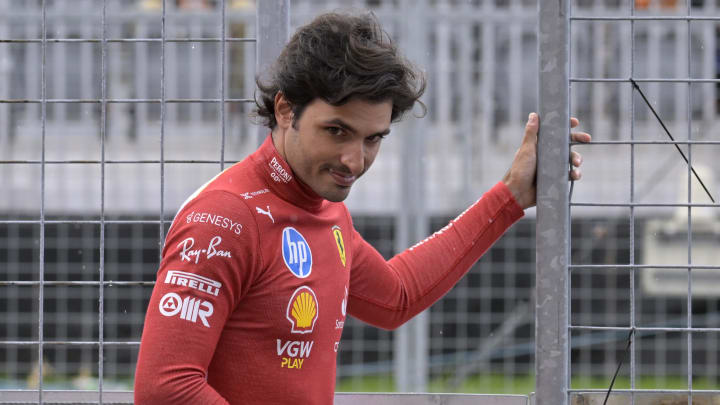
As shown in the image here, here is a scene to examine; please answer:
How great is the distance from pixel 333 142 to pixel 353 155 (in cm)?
4

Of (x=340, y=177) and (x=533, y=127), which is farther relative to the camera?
(x=533, y=127)

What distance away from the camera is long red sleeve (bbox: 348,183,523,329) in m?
2.32

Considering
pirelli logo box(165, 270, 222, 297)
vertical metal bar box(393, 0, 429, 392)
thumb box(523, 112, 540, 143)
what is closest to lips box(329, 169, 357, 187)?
pirelli logo box(165, 270, 222, 297)

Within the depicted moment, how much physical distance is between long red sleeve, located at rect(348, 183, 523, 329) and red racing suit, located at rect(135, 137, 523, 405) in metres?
0.19

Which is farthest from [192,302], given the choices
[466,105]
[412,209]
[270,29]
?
[466,105]

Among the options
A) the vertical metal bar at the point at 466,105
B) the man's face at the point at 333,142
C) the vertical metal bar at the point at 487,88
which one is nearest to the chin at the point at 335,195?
the man's face at the point at 333,142

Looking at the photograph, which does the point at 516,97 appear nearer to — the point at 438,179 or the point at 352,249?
the point at 438,179

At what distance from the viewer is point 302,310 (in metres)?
1.89

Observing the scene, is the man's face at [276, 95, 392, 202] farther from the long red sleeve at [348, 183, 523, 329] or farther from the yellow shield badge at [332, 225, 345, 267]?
the long red sleeve at [348, 183, 523, 329]

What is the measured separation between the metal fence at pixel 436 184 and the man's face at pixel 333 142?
4550mm

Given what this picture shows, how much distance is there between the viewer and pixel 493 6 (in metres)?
6.94

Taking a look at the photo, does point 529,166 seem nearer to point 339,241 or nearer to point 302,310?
point 339,241

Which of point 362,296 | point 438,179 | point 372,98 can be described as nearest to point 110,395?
point 362,296

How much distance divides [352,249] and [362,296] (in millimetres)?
137
